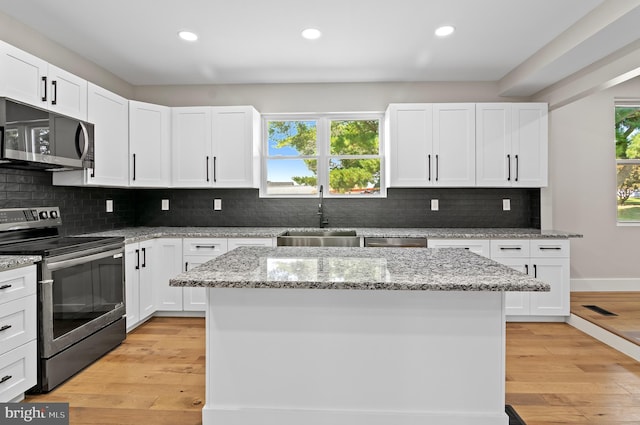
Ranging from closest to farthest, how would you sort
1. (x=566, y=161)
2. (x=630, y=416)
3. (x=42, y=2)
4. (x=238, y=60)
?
(x=630, y=416) < (x=42, y=2) < (x=238, y=60) < (x=566, y=161)

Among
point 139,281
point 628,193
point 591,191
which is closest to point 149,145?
point 139,281

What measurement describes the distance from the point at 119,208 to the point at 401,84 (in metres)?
3.47

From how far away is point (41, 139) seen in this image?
2605 mm

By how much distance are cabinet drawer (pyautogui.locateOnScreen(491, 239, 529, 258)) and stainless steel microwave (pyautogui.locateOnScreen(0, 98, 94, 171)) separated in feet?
12.2

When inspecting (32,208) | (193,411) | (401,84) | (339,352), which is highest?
(401,84)

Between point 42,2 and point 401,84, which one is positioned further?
point 401,84

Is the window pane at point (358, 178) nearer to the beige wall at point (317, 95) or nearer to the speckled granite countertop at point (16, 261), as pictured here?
the beige wall at point (317, 95)

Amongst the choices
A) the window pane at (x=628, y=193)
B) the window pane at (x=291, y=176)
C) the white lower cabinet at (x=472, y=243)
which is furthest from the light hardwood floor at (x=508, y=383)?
the window pane at (x=628, y=193)

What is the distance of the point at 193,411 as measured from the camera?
2201mm

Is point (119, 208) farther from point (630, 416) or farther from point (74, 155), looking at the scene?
point (630, 416)

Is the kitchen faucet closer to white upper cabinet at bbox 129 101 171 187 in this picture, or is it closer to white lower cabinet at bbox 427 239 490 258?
white lower cabinet at bbox 427 239 490 258

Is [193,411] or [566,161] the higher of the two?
[566,161]

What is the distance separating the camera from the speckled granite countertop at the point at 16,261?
83.4 inches

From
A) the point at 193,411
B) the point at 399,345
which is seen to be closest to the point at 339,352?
the point at 399,345
